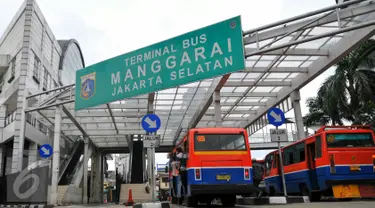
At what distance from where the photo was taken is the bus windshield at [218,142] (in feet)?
37.3

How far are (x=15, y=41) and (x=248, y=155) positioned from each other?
908 inches

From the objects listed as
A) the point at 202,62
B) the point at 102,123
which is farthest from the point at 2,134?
the point at 202,62

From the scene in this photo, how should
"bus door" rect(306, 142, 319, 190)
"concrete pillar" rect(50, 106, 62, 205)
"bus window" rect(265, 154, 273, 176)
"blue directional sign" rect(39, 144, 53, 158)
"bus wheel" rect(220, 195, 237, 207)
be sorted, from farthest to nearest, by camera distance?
"bus window" rect(265, 154, 273, 176) → "blue directional sign" rect(39, 144, 53, 158) → "concrete pillar" rect(50, 106, 62, 205) → "bus door" rect(306, 142, 319, 190) → "bus wheel" rect(220, 195, 237, 207)

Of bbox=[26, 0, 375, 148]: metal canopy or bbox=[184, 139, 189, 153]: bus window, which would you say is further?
bbox=[184, 139, 189, 153]: bus window

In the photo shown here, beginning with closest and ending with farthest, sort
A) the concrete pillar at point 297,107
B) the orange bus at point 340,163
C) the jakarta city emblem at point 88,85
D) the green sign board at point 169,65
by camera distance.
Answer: the green sign board at point 169,65 → the orange bus at point 340,163 → the jakarta city emblem at point 88,85 → the concrete pillar at point 297,107

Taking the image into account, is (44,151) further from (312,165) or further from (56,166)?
(312,165)

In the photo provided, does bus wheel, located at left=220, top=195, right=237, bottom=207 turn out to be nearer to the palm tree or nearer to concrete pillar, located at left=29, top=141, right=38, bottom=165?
the palm tree

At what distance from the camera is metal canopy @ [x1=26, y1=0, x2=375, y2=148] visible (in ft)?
38.1

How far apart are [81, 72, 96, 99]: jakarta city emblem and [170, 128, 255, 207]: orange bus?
4994 millimetres

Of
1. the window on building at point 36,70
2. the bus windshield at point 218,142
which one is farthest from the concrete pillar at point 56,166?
the bus windshield at point 218,142

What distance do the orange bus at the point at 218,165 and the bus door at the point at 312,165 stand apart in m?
4.11

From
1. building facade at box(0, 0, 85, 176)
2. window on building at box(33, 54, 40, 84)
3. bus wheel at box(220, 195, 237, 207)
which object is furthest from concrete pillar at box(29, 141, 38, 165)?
bus wheel at box(220, 195, 237, 207)

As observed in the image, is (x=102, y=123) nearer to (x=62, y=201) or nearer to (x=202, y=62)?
(x=62, y=201)

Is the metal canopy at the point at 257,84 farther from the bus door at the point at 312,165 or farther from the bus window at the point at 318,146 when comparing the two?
the bus door at the point at 312,165
